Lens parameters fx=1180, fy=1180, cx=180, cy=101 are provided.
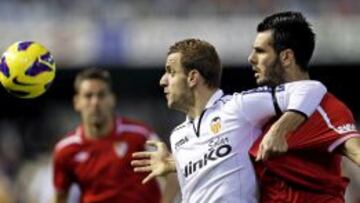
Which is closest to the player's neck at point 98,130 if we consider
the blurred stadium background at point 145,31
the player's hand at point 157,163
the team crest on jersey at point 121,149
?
the team crest on jersey at point 121,149

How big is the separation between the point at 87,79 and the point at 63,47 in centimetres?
1287

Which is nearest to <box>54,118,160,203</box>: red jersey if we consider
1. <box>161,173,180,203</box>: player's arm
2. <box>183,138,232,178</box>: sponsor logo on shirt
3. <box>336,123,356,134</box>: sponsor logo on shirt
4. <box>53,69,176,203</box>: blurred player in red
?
<box>53,69,176,203</box>: blurred player in red

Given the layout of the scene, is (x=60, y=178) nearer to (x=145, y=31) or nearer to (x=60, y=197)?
(x=60, y=197)

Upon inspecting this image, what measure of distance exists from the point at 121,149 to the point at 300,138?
4.11 m

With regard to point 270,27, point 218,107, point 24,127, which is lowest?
point 24,127

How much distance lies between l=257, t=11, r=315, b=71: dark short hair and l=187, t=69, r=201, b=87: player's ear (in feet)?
2.05

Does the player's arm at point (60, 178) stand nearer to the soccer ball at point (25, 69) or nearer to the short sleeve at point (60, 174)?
the short sleeve at point (60, 174)

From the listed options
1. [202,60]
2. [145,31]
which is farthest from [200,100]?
[145,31]

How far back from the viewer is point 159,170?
25.2 feet

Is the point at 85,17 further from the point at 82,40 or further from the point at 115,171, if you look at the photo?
the point at 115,171

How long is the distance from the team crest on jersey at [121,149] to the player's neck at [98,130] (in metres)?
0.19

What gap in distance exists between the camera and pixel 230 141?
23.9 feet

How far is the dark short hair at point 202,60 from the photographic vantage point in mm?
7676

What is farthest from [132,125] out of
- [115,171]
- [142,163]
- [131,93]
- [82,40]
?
[131,93]
